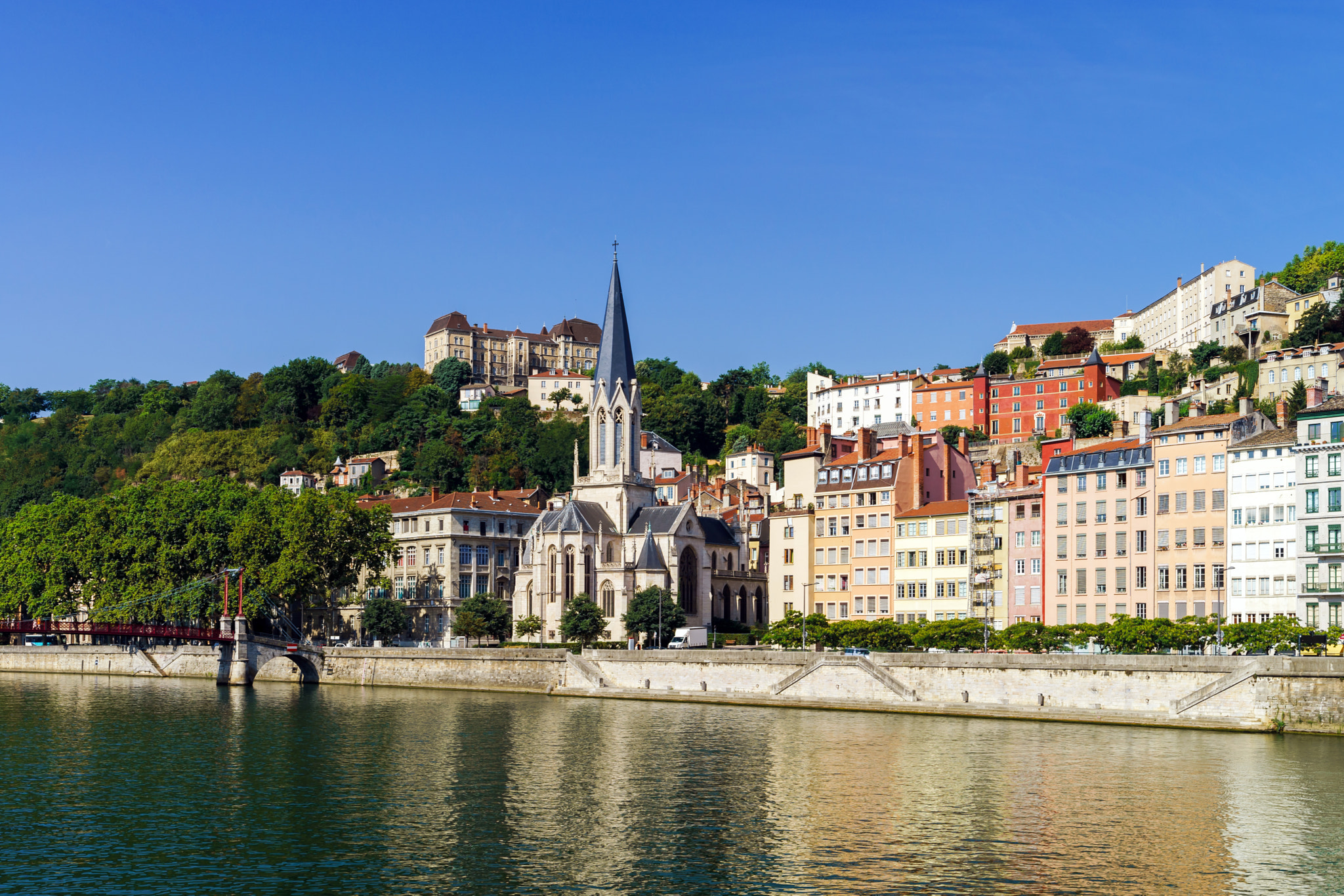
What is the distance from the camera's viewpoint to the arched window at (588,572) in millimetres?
98312

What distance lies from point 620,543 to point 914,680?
4095 centimetres

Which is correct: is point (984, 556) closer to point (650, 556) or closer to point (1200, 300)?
point (650, 556)

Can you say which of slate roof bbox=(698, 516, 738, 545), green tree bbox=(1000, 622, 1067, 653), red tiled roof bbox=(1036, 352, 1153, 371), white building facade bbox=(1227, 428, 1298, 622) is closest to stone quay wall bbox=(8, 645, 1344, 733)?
green tree bbox=(1000, 622, 1067, 653)

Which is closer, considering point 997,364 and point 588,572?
point 588,572

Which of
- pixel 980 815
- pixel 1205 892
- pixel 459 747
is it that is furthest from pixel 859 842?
pixel 459 747

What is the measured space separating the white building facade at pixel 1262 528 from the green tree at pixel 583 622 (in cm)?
3904

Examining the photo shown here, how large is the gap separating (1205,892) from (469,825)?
57.9 ft

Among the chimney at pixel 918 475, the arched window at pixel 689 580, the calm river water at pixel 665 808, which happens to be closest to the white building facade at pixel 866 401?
the arched window at pixel 689 580

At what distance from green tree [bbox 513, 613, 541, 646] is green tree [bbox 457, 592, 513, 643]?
6.61 ft

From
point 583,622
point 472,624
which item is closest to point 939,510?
point 583,622

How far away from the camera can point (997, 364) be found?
533 ft

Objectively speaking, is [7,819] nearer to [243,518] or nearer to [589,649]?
[589,649]

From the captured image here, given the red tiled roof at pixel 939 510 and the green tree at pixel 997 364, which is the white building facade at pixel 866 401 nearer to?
the green tree at pixel 997 364

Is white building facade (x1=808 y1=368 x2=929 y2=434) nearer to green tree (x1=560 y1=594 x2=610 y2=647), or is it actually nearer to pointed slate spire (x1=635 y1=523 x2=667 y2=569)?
pointed slate spire (x1=635 y1=523 x2=667 y2=569)
